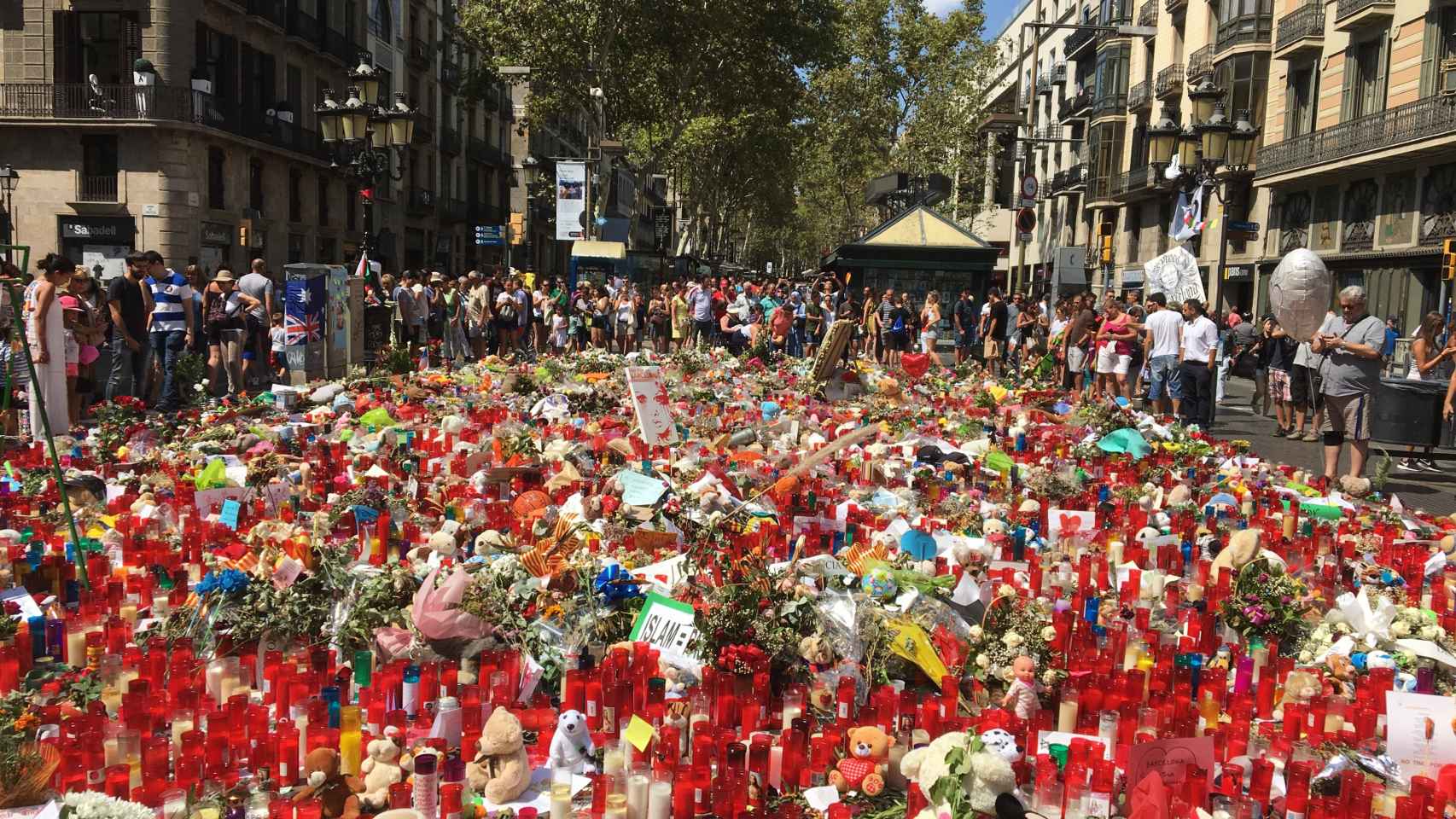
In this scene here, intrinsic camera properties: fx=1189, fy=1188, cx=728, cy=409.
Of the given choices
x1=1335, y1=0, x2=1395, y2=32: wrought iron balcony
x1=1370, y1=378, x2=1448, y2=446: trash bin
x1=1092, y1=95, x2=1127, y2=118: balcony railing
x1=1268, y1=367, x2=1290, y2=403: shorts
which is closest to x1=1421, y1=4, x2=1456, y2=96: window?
x1=1335, y1=0, x2=1395, y2=32: wrought iron balcony

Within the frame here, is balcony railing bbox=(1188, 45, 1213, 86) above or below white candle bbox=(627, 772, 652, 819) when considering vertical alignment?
above

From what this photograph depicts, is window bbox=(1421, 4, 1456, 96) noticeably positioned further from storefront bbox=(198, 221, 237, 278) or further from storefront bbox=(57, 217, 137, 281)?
storefront bbox=(57, 217, 137, 281)

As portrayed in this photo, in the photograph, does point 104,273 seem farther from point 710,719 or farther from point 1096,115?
point 1096,115

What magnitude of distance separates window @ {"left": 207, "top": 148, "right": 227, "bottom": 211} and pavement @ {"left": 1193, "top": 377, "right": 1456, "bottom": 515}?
24234 mm

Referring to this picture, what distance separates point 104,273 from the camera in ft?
91.6

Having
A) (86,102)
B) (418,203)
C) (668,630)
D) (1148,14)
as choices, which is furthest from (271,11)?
(668,630)

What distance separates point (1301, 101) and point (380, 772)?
34.1 meters

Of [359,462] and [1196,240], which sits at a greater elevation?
[1196,240]

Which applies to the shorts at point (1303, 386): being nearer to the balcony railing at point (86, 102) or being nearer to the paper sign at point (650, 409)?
the paper sign at point (650, 409)

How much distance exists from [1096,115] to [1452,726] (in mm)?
45150

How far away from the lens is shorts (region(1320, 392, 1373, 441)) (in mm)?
9016

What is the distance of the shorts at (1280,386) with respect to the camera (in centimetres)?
1384

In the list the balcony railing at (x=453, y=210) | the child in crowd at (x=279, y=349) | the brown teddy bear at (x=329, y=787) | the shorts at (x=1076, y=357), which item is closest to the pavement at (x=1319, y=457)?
the shorts at (x=1076, y=357)

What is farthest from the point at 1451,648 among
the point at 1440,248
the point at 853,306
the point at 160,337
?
the point at 1440,248
